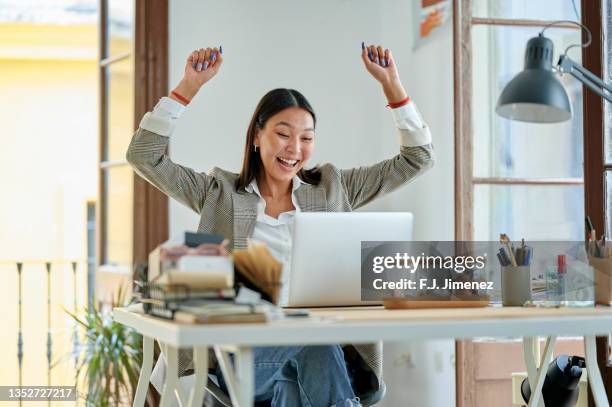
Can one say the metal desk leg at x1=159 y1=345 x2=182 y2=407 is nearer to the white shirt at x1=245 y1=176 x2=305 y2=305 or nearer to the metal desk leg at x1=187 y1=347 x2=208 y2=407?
the metal desk leg at x1=187 y1=347 x2=208 y2=407

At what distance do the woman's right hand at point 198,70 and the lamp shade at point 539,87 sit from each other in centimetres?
88

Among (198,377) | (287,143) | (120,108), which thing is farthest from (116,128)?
(198,377)

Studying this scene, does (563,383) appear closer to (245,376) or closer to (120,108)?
(245,376)

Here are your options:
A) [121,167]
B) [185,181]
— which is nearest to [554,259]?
[185,181]

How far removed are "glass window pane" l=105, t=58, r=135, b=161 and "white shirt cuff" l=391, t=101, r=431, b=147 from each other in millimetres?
1690

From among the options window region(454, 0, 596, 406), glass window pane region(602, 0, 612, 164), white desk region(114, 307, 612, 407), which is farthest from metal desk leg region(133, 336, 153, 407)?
window region(454, 0, 596, 406)

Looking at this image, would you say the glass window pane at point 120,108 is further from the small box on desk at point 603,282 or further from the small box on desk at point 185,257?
the small box on desk at point 603,282

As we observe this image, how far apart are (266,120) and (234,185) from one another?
240mm

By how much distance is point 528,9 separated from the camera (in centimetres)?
372

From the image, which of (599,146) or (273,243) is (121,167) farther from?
(599,146)

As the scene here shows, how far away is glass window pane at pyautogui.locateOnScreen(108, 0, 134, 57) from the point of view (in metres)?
4.24

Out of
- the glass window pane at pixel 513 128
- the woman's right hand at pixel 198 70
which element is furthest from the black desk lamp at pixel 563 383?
the woman's right hand at pixel 198 70

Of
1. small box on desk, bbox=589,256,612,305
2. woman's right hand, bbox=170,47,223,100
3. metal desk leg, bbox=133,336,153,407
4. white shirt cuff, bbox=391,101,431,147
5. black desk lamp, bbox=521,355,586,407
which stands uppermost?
woman's right hand, bbox=170,47,223,100

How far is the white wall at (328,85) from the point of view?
395 centimetres
